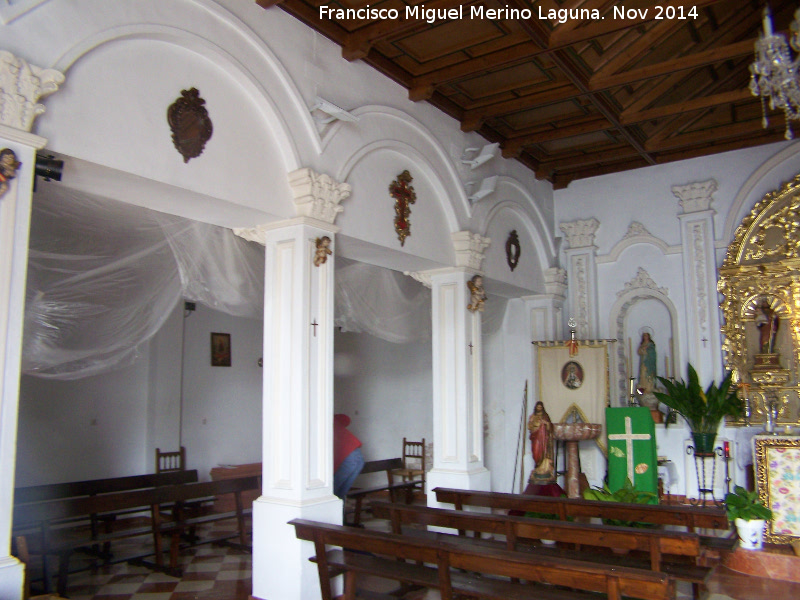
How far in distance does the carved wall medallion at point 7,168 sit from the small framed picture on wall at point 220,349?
6566mm

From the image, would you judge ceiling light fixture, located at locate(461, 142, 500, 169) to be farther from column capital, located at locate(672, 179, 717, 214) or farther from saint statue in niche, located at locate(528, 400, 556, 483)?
column capital, located at locate(672, 179, 717, 214)

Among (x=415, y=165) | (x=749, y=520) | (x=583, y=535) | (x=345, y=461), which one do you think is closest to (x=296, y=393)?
(x=345, y=461)

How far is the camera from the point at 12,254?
135 inches

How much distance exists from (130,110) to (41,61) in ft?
1.86

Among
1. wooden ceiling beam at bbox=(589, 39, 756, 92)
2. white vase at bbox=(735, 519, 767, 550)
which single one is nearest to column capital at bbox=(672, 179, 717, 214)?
wooden ceiling beam at bbox=(589, 39, 756, 92)

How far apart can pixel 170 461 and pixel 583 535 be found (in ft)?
20.0

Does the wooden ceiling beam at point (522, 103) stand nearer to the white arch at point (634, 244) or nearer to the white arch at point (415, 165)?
the white arch at point (415, 165)

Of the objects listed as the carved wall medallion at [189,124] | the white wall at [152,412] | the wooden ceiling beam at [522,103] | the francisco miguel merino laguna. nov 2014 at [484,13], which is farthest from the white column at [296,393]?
the white wall at [152,412]

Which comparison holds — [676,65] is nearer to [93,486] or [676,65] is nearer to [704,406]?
[704,406]

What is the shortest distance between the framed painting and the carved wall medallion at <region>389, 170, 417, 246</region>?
13.3 feet

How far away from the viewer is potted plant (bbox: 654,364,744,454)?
802cm

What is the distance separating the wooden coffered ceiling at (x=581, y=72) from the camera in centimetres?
575

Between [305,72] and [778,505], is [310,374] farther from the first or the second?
[778,505]

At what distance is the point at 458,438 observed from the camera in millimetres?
7121
